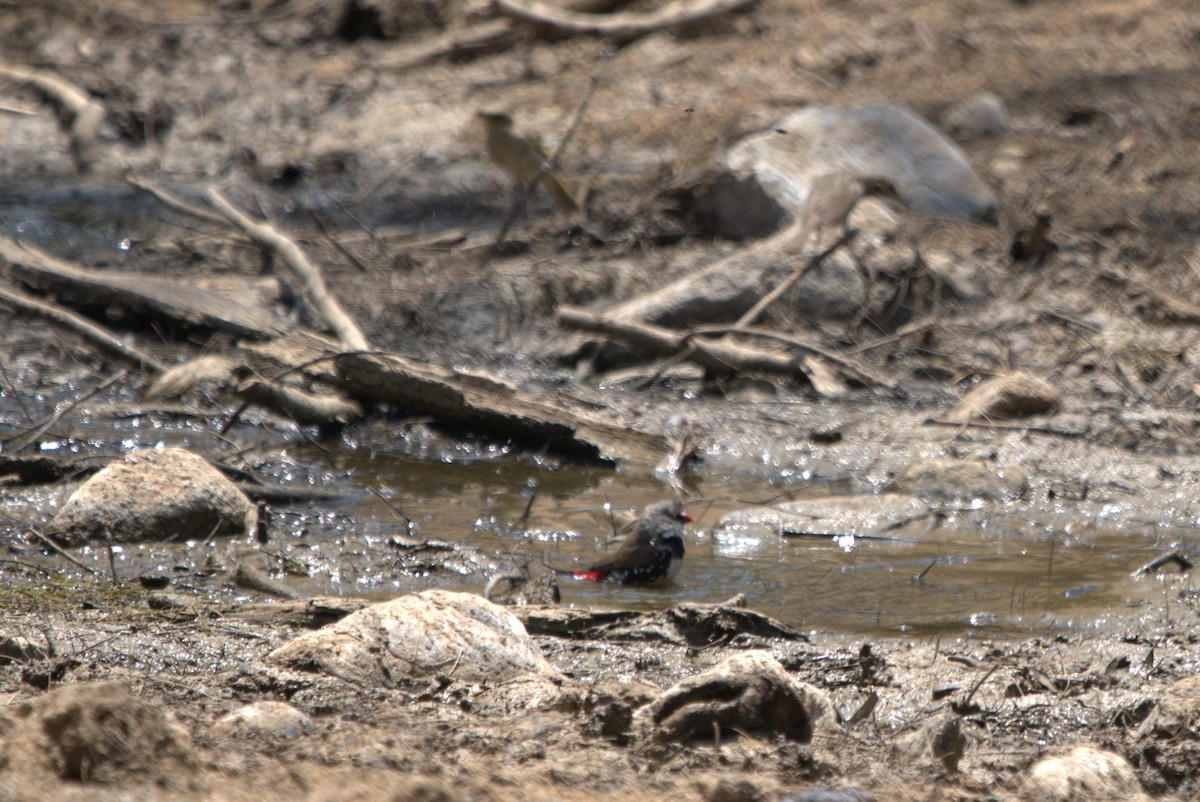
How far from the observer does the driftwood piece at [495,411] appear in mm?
6730

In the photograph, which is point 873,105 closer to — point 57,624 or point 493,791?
point 57,624

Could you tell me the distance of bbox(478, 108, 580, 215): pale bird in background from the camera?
31.3 ft

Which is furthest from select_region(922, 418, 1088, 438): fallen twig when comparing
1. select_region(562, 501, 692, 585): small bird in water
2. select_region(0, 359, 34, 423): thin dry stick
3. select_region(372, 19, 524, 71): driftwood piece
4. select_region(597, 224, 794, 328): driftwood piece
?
select_region(372, 19, 524, 71): driftwood piece

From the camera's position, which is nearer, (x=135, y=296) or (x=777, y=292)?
(x=135, y=296)

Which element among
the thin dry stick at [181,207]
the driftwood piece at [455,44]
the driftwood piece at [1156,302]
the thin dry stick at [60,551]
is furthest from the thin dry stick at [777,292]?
the driftwood piece at [455,44]

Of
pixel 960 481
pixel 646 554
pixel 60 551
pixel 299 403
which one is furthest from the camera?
pixel 299 403

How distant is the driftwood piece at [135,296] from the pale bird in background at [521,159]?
2.25 meters

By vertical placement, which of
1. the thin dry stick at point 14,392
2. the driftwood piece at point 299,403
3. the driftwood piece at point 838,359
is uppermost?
the driftwood piece at point 838,359

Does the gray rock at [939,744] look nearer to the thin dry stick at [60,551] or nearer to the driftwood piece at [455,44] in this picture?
the thin dry stick at [60,551]

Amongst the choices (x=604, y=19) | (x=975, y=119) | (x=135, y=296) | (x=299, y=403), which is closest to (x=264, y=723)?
(x=299, y=403)

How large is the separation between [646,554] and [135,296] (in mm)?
4036

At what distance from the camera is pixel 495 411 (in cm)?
676

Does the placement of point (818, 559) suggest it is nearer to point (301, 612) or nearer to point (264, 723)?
point (301, 612)

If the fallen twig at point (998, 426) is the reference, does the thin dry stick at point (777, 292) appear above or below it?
above
